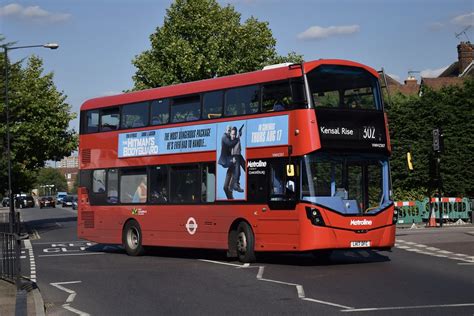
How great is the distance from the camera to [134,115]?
23.1 meters

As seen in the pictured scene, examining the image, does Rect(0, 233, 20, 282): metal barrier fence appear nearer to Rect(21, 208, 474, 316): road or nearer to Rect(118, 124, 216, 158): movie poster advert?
Rect(21, 208, 474, 316): road

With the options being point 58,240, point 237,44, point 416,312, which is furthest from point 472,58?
point 416,312

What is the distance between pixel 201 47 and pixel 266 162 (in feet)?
126

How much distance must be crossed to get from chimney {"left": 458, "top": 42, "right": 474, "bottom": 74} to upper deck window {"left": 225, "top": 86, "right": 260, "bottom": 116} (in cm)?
5592

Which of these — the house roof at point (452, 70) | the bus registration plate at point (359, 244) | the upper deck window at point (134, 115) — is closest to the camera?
the bus registration plate at point (359, 244)

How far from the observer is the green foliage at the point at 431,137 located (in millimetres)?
36875

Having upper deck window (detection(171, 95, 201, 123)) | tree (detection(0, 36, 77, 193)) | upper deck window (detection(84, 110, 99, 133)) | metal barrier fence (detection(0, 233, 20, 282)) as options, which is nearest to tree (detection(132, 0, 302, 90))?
tree (detection(0, 36, 77, 193))

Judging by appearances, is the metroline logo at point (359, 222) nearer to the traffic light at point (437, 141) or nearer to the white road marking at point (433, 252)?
the white road marking at point (433, 252)

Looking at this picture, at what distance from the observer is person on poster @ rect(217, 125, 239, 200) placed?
1967cm

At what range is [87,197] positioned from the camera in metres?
25.1

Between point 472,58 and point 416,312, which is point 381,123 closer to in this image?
point 416,312

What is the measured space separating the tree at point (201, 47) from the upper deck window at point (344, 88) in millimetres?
35485

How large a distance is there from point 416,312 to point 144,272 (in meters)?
8.24

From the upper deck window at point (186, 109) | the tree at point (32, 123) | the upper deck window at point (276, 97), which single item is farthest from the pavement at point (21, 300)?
the tree at point (32, 123)
